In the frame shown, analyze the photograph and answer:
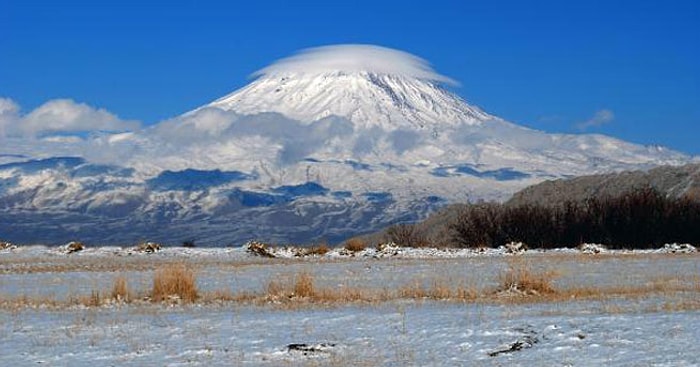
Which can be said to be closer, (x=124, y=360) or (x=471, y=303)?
(x=124, y=360)

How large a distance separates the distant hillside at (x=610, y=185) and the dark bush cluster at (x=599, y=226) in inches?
1012

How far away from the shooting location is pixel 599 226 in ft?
169

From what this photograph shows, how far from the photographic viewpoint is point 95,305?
2098cm

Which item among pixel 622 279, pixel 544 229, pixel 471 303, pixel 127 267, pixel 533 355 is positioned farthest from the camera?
pixel 544 229

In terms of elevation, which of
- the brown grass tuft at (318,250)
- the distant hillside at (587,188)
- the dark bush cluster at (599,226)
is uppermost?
the distant hillside at (587,188)

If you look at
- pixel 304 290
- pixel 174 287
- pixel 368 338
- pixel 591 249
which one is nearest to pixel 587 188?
pixel 591 249

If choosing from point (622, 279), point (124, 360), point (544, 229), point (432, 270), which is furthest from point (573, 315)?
point (544, 229)

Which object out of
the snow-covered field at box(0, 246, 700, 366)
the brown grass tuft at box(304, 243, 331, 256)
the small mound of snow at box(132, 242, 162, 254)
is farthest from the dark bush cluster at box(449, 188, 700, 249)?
the snow-covered field at box(0, 246, 700, 366)

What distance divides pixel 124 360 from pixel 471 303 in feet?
27.5

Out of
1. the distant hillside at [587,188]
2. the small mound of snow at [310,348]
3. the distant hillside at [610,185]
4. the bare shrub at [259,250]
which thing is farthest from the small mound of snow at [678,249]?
the distant hillside at [610,185]

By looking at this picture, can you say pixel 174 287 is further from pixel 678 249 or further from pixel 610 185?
pixel 610 185

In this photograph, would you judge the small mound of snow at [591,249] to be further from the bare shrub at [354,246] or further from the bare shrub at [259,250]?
the bare shrub at [259,250]

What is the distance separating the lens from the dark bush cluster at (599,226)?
50031 mm

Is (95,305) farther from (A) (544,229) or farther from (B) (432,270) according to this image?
(A) (544,229)
